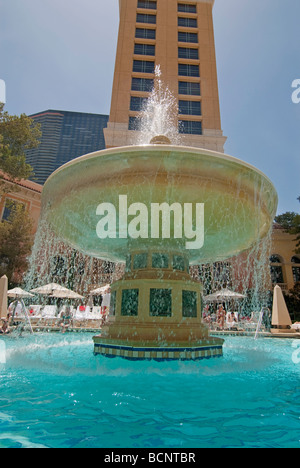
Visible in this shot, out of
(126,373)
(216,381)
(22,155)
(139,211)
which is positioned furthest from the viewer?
(22,155)

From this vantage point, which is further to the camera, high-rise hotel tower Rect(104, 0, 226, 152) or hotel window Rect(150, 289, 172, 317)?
high-rise hotel tower Rect(104, 0, 226, 152)

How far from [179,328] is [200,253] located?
2.13 m

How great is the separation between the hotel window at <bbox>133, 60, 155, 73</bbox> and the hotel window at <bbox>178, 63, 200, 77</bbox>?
9.47ft

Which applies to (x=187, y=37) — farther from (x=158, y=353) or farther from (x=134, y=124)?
(x=158, y=353)

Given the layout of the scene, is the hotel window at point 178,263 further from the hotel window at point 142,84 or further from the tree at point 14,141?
the hotel window at point 142,84

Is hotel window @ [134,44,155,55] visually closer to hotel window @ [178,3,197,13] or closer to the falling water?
the falling water

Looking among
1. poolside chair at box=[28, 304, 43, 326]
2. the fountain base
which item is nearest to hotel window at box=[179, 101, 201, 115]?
poolside chair at box=[28, 304, 43, 326]

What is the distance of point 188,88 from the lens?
94.0 ft

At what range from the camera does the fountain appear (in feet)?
12.0

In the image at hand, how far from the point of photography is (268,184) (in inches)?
164

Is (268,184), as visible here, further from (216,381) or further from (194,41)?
(194,41)
